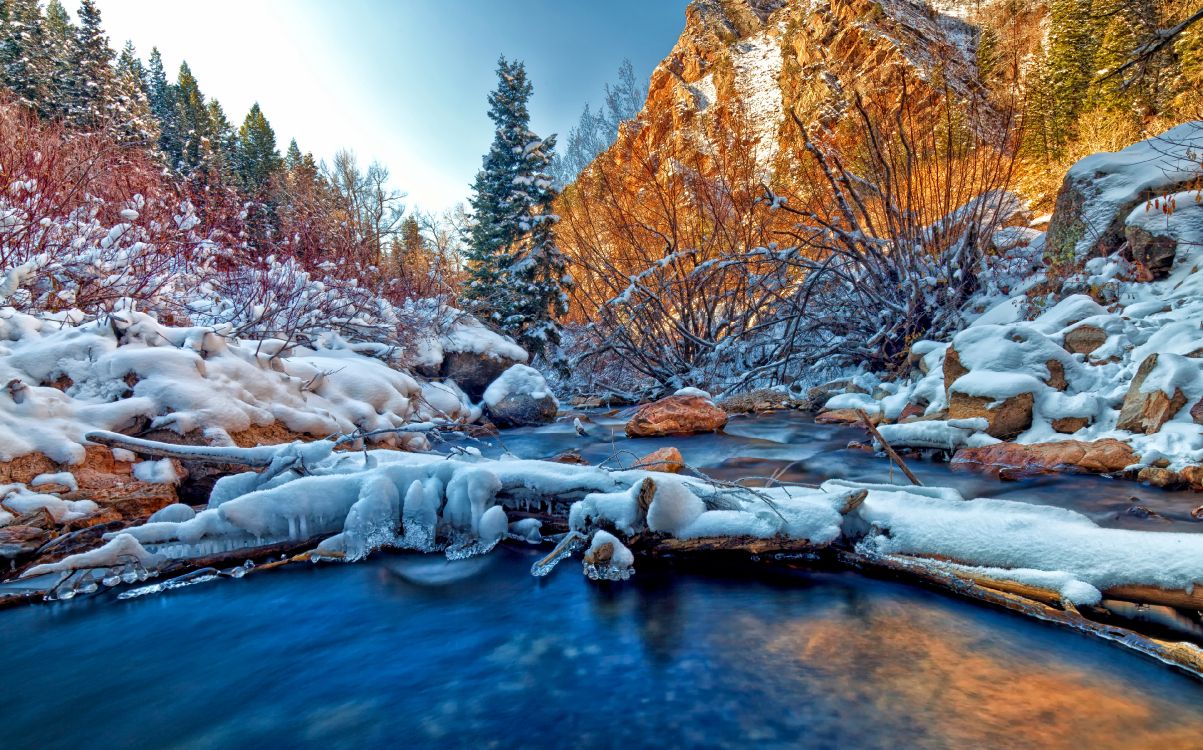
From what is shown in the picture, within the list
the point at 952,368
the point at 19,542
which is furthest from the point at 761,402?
the point at 19,542

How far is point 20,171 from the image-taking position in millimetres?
5805

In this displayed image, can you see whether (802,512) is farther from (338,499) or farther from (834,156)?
(834,156)

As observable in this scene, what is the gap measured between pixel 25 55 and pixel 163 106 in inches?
495

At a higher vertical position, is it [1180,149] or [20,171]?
[20,171]

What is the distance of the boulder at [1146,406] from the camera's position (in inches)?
121

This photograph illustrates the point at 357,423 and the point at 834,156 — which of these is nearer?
the point at 357,423

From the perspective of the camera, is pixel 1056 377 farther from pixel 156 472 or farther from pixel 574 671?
pixel 156 472

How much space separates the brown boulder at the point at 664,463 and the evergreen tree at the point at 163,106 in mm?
29731

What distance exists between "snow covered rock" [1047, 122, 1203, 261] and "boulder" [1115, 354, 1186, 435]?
2449mm

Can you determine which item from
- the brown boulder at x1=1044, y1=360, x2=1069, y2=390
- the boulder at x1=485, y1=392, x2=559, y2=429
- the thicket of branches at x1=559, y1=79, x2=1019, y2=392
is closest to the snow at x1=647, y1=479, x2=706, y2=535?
the brown boulder at x1=1044, y1=360, x2=1069, y2=390

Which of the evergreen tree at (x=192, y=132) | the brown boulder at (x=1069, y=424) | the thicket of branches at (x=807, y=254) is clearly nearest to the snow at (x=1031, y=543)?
the brown boulder at (x=1069, y=424)

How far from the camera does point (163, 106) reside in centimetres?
3034

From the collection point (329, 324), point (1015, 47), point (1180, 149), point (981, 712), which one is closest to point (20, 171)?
point (329, 324)

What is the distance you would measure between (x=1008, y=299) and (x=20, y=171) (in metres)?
10.7
